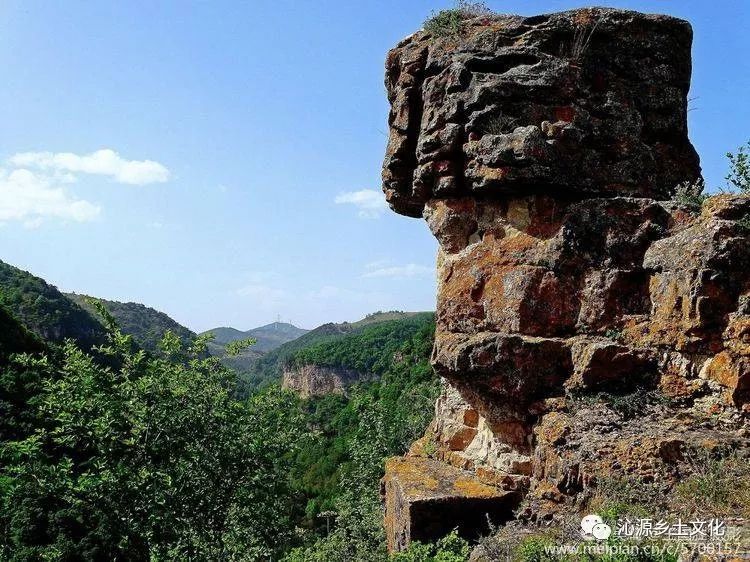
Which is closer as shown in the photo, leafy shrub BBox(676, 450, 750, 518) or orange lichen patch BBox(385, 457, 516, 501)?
leafy shrub BBox(676, 450, 750, 518)

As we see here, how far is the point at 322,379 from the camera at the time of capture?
10700 cm

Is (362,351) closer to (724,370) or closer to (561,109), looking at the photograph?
(561,109)

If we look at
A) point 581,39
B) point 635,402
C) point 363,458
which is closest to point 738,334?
point 635,402

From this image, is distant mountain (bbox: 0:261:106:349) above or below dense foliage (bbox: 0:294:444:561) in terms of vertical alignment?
above

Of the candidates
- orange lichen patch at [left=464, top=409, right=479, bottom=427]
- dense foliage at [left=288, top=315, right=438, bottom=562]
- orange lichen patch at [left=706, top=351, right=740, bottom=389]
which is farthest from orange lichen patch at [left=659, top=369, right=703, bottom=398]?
dense foliage at [left=288, top=315, right=438, bottom=562]

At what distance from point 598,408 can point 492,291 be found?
2.29 meters

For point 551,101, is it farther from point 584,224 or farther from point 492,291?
point 492,291

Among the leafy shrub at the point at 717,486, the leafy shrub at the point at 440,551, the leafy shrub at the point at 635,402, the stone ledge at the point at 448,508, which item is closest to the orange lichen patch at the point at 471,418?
the stone ledge at the point at 448,508

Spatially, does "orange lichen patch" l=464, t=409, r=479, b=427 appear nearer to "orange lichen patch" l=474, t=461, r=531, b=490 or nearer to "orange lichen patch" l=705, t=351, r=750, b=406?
"orange lichen patch" l=474, t=461, r=531, b=490

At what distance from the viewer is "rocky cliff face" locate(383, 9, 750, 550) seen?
20.9 feet

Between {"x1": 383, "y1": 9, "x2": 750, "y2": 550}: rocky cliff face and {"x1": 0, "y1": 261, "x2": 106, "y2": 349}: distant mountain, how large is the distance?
69.5 m

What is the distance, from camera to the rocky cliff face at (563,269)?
636cm

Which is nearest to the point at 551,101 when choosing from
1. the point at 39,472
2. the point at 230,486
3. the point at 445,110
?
the point at 445,110

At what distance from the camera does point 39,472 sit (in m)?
9.07
